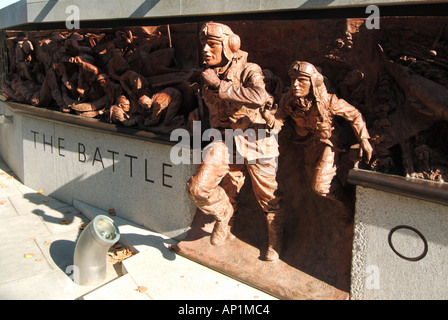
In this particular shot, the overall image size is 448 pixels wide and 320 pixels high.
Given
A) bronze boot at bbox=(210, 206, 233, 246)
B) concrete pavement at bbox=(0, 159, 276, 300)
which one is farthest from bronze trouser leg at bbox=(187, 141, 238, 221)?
concrete pavement at bbox=(0, 159, 276, 300)

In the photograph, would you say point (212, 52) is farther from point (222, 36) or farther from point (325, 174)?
point (325, 174)

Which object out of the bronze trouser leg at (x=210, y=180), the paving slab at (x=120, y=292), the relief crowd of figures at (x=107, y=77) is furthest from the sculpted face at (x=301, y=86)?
the paving slab at (x=120, y=292)

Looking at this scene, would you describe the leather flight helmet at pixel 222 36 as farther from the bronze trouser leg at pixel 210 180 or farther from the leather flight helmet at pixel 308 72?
the bronze trouser leg at pixel 210 180

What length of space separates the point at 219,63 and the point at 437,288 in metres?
3.19

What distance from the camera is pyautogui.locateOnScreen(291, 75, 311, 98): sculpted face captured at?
4016 millimetres

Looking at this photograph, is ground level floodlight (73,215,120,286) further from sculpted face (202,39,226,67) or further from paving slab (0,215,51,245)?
sculpted face (202,39,226,67)

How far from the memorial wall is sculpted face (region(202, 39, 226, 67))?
162 mm

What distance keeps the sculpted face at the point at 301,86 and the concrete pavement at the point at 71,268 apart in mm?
2330

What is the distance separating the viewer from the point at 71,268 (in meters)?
5.39

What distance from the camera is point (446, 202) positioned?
3477 millimetres

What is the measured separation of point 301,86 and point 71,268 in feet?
12.7

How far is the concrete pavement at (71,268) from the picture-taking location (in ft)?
15.2

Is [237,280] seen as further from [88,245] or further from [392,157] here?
[392,157]

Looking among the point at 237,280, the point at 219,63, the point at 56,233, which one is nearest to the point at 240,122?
the point at 219,63
